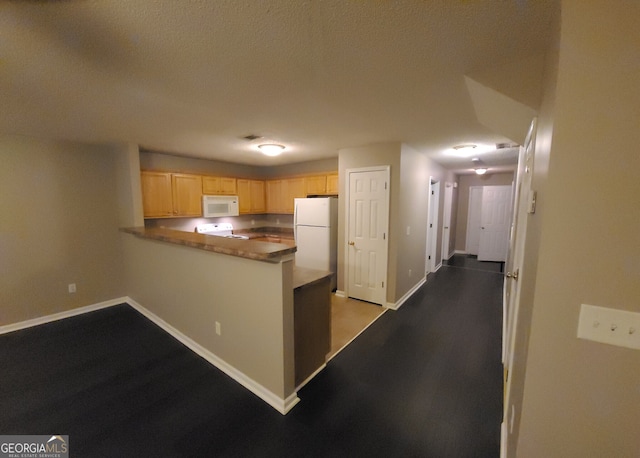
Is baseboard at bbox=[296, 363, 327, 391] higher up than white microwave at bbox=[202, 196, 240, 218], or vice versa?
white microwave at bbox=[202, 196, 240, 218]

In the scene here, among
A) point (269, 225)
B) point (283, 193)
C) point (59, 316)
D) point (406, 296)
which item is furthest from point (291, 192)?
point (59, 316)

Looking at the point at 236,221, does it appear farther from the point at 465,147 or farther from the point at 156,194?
the point at 465,147

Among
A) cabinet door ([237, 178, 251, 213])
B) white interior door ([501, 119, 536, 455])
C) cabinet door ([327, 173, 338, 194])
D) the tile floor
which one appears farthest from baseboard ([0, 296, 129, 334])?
white interior door ([501, 119, 536, 455])

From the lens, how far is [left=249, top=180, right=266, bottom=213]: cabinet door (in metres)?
5.42

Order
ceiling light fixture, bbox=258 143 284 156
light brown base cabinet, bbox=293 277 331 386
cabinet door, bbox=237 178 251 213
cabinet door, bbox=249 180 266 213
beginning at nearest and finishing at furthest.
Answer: light brown base cabinet, bbox=293 277 331 386 → ceiling light fixture, bbox=258 143 284 156 → cabinet door, bbox=237 178 251 213 → cabinet door, bbox=249 180 266 213

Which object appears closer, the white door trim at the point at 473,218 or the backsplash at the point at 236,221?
the backsplash at the point at 236,221

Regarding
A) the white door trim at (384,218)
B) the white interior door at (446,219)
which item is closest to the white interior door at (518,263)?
the white door trim at (384,218)

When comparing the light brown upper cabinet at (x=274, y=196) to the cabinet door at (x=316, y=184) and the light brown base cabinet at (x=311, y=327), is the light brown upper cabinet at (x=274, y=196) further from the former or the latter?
the light brown base cabinet at (x=311, y=327)

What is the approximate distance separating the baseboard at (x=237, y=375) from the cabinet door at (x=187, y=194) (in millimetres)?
1856

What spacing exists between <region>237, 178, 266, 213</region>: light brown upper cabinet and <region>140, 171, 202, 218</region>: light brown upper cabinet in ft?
2.99

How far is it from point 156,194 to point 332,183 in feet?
9.63

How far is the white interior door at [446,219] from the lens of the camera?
6143mm

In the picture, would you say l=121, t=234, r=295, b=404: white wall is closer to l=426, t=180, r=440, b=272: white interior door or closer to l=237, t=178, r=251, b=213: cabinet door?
l=237, t=178, r=251, b=213: cabinet door

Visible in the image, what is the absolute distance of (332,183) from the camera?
4547 millimetres
